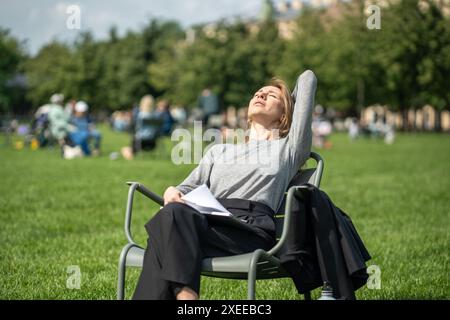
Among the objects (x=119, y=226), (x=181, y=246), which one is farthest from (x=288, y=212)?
(x=119, y=226)

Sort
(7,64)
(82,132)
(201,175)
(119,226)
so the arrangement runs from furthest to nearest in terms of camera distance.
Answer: (7,64) → (82,132) → (119,226) → (201,175)

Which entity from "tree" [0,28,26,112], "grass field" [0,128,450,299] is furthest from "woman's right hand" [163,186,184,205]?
"tree" [0,28,26,112]

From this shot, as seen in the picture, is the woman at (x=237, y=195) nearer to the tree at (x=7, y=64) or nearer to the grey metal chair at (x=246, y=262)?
the grey metal chair at (x=246, y=262)

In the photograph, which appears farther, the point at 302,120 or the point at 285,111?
the point at 285,111

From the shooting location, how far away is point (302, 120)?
159 inches

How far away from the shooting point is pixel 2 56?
54.7m

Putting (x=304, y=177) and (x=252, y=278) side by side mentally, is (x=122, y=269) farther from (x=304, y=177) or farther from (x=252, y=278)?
(x=304, y=177)

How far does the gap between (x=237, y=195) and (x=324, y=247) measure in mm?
660

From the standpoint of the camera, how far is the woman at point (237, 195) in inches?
130

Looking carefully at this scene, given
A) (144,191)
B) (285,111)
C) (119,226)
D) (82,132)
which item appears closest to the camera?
(144,191)

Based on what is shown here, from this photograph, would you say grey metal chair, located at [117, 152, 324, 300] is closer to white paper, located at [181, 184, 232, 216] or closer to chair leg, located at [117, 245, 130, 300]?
chair leg, located at [117, 245, 130, 300]

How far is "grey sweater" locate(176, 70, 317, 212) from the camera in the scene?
404 centimetres

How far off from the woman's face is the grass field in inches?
54.5

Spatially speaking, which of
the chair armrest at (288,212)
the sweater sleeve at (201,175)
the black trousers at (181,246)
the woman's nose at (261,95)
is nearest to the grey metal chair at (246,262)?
the chair armrest at (288,212)
